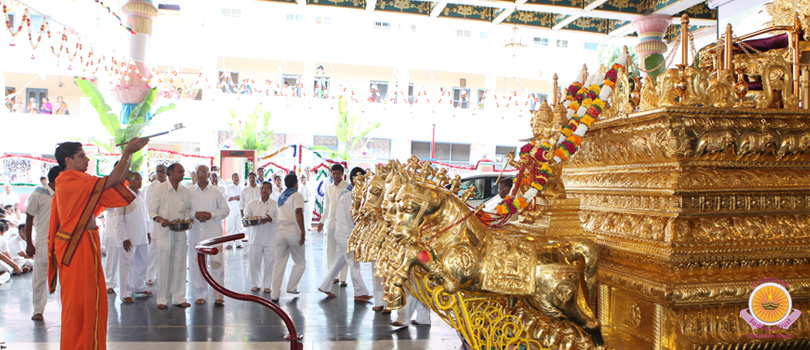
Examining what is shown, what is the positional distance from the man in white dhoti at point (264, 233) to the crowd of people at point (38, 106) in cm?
1752

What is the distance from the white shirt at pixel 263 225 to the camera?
6902 millimetres

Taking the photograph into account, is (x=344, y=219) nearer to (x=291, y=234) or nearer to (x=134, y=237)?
(x=291, y=234)

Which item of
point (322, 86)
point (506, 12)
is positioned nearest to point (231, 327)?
point (506, 12)

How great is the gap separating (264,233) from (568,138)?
16.4ft

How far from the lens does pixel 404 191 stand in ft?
7.33

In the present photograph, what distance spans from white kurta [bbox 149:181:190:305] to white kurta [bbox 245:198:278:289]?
2.75 feet

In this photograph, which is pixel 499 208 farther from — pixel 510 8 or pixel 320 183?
pixel 320 183

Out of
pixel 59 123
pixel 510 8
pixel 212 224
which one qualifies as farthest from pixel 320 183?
pixel 59 123

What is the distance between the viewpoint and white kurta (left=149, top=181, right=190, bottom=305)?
6168mm

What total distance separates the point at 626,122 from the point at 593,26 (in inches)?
455

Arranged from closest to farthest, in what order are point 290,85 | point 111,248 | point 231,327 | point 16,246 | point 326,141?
point 231,327, point 111,248, point 16,246, point 290,85, point 326,141

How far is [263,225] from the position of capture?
6910 mm

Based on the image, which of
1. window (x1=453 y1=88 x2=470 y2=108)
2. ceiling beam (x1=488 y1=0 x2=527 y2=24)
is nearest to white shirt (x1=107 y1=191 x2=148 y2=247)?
ceiling beam (x1=488 y1=0 x2=527 y2=24)

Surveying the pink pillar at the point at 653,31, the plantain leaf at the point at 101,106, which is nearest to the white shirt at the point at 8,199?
the plantain leaf at the point at 101,106
